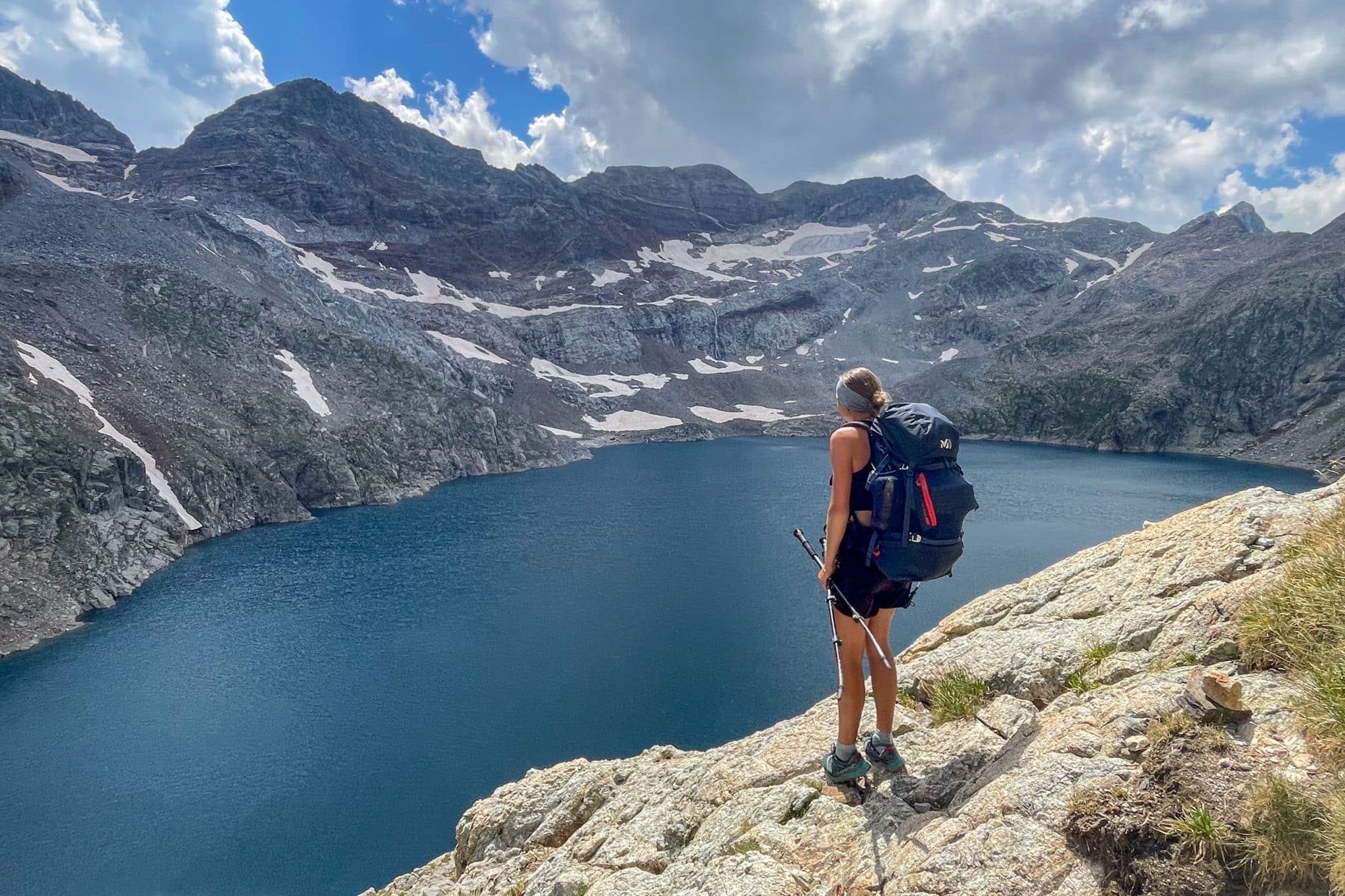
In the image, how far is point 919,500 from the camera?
200 inches

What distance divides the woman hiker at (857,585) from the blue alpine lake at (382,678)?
76.7 ft

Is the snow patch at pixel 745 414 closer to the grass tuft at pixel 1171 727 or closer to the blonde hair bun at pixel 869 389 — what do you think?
the blonde hair bun at pixel 869 389

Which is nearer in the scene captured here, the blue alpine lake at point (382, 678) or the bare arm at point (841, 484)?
the bare arm at point (841, 484)

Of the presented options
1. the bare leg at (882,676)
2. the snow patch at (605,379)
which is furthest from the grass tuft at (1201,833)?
the snow patch at (605,379)

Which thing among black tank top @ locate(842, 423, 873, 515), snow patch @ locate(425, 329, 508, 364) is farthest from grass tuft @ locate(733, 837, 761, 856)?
snow patch @ locate(425, 329, 508, 364)

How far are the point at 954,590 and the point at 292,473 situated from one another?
6616 centimetres

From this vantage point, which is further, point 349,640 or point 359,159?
point 359,159

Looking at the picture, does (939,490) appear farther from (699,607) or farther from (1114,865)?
(699,607)

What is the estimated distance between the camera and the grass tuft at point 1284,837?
298cm

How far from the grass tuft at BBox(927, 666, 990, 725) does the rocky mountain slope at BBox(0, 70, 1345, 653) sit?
52390 millimetres

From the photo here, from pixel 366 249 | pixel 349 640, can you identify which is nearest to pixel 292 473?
pixel 349 640

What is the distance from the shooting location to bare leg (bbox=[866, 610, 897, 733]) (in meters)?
5.53

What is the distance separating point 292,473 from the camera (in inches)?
2923

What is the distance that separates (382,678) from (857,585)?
36393 mm
